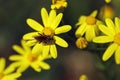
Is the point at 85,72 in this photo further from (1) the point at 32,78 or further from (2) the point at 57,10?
(2) the point at 57,10

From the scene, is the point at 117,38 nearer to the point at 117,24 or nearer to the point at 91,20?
the point at 117,24

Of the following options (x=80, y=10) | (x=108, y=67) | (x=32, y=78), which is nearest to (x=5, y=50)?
(x=32, y=78)

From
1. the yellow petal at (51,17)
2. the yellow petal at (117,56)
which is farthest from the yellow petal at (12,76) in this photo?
the yellow petal at (117,56)

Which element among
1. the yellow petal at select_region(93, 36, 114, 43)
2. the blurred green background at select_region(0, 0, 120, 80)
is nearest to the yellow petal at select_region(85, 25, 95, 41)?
the yellow petal at select_region(93, 36, 114, 43)

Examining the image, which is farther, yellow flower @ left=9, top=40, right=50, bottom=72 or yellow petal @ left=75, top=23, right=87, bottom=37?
yellow flower @ left=9, top=40, right=50, bottom=72

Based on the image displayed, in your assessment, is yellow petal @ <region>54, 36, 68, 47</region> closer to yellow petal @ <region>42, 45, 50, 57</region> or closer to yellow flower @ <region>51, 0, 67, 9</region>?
yellow petal @ <region>42, 45, 50, 57</region>

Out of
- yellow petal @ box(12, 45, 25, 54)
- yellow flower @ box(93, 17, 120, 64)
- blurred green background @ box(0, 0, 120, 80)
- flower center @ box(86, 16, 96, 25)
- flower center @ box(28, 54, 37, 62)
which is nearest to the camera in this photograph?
yellow flower @ box(93, 17, 120, 64)

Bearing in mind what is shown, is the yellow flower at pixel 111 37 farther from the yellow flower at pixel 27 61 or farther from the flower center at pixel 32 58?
the flower center at pixel 32 58

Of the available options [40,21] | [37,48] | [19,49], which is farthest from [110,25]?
[40,21]

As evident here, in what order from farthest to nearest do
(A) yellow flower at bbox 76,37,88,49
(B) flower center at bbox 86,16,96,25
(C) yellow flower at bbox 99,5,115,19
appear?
(C) yellow flower at bbox 99,5,115,19
(B) flower center at bbox 86,16,96,25
(A) yellow flower at bbox 76,37,88,49
